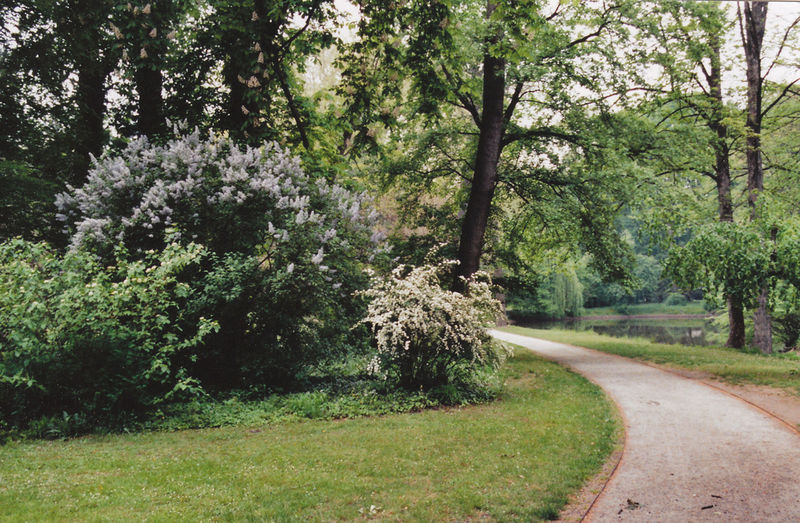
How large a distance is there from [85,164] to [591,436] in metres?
12.8

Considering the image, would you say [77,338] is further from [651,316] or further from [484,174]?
[651,316]

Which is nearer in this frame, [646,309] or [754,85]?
[754,85]

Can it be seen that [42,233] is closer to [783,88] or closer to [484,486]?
[484,486]

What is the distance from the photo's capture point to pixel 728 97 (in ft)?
58.1

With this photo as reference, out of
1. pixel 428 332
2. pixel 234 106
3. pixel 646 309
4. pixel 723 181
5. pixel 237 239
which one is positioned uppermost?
pixel 234 106

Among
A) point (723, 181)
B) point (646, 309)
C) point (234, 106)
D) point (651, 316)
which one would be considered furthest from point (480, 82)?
point (646, 309)

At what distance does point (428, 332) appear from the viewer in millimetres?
8375

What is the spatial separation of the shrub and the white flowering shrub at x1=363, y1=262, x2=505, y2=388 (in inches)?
114

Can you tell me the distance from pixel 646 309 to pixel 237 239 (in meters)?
62.8

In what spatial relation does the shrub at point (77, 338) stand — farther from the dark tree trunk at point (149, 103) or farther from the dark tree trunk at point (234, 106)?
the dark tree trunk at point (149, 103)

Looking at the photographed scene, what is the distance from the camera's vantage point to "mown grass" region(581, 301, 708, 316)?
59.3 m

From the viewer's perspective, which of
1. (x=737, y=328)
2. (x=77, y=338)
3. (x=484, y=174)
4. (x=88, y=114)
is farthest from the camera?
(x=737, y=328)

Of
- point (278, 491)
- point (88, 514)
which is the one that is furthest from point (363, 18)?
point (88, 514)

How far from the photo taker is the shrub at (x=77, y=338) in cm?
696
